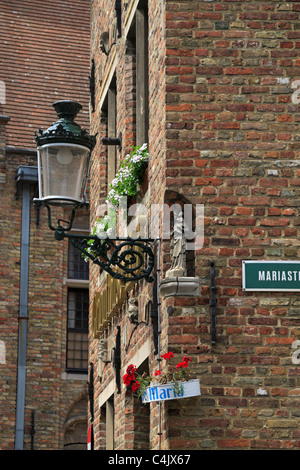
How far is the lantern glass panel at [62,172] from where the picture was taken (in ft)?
26.8

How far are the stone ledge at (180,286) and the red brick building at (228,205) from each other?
11mm

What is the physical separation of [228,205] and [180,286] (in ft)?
2.60

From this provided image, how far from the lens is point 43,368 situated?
68.7ft

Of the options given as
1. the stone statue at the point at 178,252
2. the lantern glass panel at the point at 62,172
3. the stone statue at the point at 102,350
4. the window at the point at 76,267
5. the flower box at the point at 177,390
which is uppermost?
the window at the point at 76,267

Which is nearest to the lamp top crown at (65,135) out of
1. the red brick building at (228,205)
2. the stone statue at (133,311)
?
the red brick building at (228,205)

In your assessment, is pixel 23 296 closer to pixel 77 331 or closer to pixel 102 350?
pixel 77 331

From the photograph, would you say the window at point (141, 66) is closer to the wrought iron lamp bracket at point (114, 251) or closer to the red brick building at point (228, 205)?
the red brick building at point (228, 205)

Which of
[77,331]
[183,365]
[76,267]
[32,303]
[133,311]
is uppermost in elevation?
[76,267]

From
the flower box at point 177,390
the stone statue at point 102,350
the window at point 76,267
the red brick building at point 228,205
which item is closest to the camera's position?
the flower box at point 177,390

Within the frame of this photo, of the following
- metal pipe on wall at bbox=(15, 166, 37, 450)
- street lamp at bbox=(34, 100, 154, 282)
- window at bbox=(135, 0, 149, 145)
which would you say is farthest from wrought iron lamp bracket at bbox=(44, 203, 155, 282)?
metal pipe on wall at bbox=(15, 166, 37, 450)

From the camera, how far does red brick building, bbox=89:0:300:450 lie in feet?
25.8

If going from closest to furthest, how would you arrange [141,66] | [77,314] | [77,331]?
[141,66], [77,331], [77,314]

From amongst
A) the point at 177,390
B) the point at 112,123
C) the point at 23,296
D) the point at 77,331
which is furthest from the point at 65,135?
the point at 77,331

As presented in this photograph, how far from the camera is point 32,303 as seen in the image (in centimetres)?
2125
